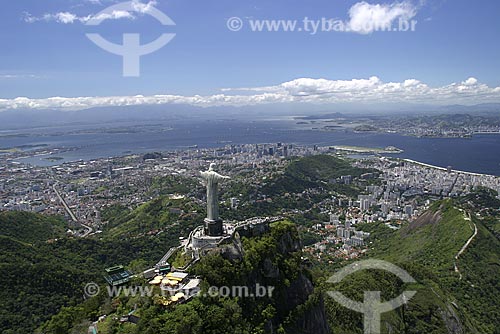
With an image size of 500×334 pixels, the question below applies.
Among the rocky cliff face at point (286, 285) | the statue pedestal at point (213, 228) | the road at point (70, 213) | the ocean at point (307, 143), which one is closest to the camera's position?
the rocky cliff face at point (286, 285)

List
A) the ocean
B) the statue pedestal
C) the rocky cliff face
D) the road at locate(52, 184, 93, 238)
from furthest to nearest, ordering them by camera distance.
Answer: the ocean < the road at locate(52, 184, 93, 238) < the statue pedestal < the rocky cliff face

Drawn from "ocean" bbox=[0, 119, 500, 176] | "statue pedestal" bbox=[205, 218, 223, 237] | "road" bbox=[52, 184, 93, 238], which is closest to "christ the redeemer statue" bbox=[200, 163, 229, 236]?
"statue pedestal" bbox=[205, 218, 223, 237]

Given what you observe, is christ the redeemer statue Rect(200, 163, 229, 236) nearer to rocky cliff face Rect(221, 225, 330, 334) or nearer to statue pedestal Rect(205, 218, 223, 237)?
statue pedestal Rect(205, 218, 223, 237)

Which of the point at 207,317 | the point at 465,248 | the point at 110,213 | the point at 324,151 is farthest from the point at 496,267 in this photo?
the point at 324,151

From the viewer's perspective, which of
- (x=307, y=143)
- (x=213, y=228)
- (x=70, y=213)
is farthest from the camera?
(x=307, y=143)

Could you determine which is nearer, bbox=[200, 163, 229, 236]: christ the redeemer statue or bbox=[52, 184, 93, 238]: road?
bbox=[200, 163, 229, 236]: christ the redeemer statue

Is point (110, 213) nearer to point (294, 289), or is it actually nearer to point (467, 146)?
point (294, 289)

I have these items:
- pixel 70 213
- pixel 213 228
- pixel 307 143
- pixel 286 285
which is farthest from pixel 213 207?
pixel 307 143

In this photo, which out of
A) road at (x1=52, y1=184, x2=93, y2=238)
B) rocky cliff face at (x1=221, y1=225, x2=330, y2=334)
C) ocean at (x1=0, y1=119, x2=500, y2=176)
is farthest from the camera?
ocean at (x1=0, y1=119, x2=500, y2=176)

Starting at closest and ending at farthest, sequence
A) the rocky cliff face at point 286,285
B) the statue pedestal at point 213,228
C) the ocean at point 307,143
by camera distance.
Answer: the rocky cliff face at point 286,285 → the statue pedestal at point 213,228 → the ocean at point 307,143

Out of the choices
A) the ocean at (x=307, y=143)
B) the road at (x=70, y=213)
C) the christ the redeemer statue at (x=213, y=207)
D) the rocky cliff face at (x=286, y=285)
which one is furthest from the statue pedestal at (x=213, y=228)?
the ocean at (x=307, y=143)

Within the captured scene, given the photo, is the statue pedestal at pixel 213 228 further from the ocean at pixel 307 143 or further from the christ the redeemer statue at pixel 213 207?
the ocean at pixel 307 143

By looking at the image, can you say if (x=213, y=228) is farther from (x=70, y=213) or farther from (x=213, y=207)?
(x=70, y=213)
